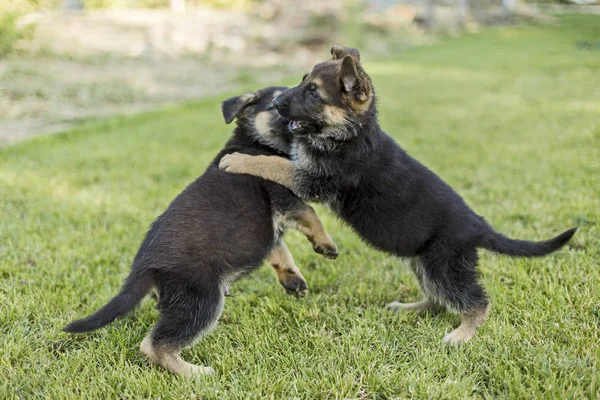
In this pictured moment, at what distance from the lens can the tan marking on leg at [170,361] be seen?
2.81 meters

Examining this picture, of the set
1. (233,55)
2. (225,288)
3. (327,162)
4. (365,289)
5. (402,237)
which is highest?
(327,162)

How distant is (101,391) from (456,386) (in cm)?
192

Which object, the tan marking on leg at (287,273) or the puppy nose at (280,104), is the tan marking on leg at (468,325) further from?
the puppy nose at (280,104)

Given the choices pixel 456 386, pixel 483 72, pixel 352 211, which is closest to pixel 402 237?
pixel 352 211

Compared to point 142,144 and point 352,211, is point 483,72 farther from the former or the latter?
point 352,211

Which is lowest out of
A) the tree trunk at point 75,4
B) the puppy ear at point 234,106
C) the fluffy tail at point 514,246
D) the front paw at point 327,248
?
the tree trunk at point 75,4

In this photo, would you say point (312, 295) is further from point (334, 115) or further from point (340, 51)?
point (340, 51)

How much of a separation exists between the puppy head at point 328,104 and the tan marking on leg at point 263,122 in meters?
0.35

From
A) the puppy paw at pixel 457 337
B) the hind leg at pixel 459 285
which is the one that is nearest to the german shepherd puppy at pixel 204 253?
the hind leg at pixel 459 285

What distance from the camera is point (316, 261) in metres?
4.43

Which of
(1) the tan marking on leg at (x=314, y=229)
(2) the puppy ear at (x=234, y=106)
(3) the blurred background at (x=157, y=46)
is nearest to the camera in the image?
(1) the tan marking on leg at (x=314, y=229)

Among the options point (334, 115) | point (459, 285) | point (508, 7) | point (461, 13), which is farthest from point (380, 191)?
point (508, 7)

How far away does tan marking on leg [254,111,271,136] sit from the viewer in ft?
13.2

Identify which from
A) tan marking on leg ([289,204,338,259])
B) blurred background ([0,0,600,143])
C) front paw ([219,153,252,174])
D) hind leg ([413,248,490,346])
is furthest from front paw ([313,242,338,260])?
blurred background ([0,0,600,143])
